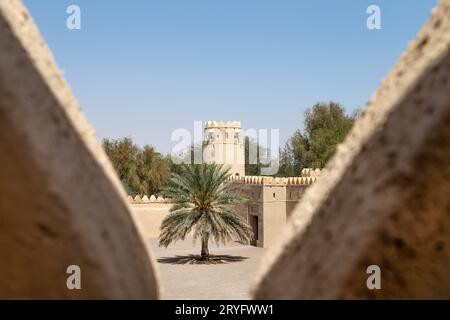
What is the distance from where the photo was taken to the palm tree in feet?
66.2

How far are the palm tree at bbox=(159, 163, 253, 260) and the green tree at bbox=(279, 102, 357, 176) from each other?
2012 cm

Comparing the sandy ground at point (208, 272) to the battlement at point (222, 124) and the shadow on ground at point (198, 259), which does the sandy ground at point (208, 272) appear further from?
the battlement at point (222, 124)

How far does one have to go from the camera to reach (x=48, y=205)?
204cm

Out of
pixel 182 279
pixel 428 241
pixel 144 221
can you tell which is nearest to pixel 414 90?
pixel 428 241

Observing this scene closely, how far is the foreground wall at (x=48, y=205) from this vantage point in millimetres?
2037

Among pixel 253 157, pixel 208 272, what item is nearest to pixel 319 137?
pixel 253 157

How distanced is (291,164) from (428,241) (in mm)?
42647

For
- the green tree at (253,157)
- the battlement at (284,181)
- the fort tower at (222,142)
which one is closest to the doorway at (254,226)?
the battlement at (284,181)

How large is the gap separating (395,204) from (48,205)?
4.02 feet

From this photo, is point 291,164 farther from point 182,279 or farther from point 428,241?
point 428,241

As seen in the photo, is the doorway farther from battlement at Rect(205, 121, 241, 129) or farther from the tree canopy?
the tree canopy

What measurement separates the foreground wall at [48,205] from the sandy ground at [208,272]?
10.5m

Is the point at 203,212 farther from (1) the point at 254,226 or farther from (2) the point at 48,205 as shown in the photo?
(2) the point at 48,205
